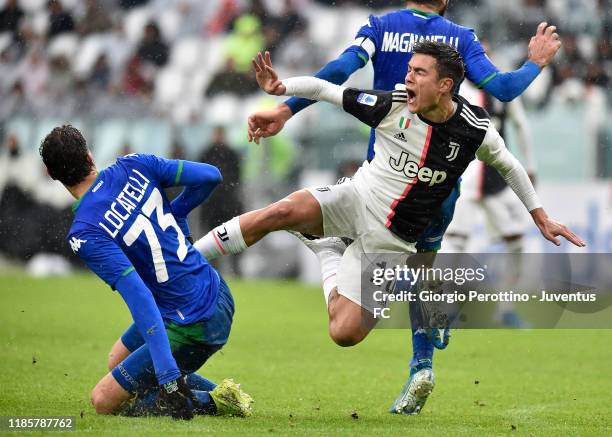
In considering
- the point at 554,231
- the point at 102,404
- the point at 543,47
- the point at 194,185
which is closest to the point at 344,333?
the point at 194,185

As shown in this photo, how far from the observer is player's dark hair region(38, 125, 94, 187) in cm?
559

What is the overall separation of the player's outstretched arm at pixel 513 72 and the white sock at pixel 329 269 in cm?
140

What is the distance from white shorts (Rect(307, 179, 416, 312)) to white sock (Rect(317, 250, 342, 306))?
134mm

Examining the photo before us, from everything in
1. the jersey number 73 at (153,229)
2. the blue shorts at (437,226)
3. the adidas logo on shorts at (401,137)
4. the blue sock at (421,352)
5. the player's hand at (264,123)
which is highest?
the player's hand at (264,123)

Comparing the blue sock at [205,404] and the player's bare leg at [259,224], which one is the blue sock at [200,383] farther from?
the player's bare leg at [259,224]

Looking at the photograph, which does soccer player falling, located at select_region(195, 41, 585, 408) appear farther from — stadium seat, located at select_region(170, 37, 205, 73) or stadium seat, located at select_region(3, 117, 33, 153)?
stadium seat, located at select_region(170, 37, 205, 73)

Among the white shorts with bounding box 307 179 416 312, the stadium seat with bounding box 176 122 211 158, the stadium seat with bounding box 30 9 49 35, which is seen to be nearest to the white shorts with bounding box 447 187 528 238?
the stadium seat with bounding box 176 122 211 158

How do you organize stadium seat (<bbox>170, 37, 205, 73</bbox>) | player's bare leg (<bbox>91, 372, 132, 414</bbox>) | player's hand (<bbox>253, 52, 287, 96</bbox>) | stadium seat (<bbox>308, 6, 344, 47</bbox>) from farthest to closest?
stadium seat (<bbox>170, 37, 205, 73</bbox>) < stadium seat (<bbox>308, 6, 344, 47</bbox>) < player's hand (<bbox>253, 52, 287, 96</bbox>) < player's bare leg (<bbox>91, 372, 132, 414</bbox>)

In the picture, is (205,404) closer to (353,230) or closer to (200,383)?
(200,383)

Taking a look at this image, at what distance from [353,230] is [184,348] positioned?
1.40 meters

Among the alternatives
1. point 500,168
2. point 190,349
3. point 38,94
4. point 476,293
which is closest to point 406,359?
point 476,293

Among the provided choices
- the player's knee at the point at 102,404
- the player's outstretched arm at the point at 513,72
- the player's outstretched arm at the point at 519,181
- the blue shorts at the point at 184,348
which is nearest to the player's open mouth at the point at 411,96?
the player's outstretched arm at the point at 519,181

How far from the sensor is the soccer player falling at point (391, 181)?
6258mm

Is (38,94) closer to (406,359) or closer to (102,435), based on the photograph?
(406,359)
